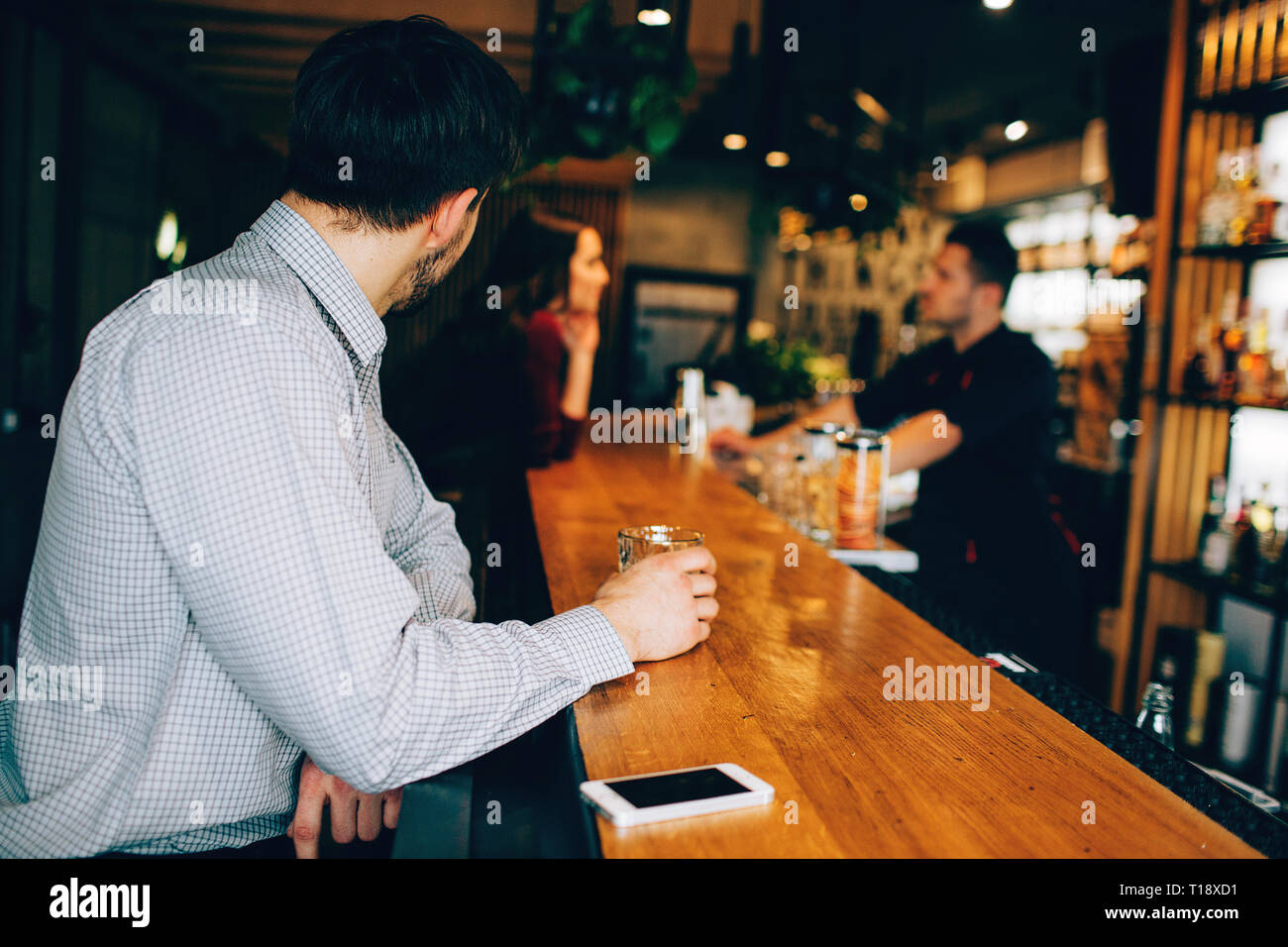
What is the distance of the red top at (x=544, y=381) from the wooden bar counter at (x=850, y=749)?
1083mm

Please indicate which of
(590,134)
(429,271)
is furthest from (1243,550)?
(429,271)

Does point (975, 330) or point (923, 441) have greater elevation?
point (975, 330)

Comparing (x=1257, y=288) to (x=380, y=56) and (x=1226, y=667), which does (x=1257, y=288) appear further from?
(x=380, y=56)

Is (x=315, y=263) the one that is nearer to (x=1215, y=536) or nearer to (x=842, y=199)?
(x=1215, y=536)

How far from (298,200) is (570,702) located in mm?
708

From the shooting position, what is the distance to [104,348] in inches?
38.9

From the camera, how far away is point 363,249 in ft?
3.92

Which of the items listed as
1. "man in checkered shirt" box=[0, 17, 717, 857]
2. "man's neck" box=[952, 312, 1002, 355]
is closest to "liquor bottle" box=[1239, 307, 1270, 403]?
"man's neck" box=[952, 312, 1002, 355]

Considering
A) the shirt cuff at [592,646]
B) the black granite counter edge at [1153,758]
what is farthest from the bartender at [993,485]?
the shirt cuff at [592,646]

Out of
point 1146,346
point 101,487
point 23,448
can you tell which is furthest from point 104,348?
point 23,448

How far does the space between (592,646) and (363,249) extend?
1.90ft

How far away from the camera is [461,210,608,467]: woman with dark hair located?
2.70m

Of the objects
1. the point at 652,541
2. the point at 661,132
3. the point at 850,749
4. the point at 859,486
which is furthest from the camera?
the point at 661,132
